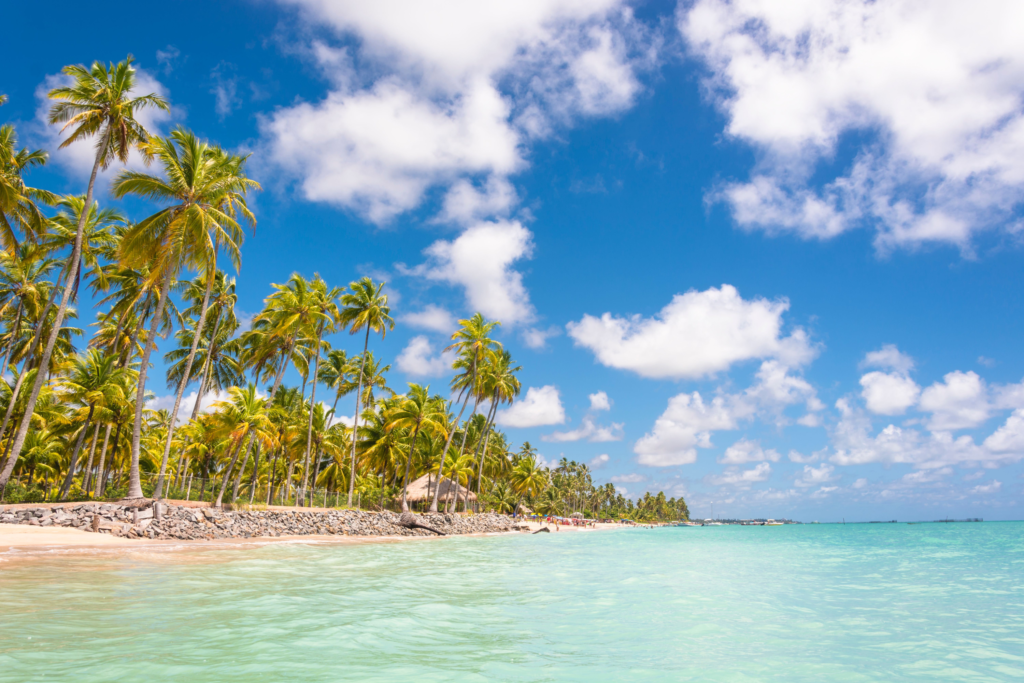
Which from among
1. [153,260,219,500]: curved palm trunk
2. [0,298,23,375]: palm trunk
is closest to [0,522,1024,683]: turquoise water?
[153,260,219,500]: curved palm trunk

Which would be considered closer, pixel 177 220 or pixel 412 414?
pixel 177 220

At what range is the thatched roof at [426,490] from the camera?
4900 centimetres

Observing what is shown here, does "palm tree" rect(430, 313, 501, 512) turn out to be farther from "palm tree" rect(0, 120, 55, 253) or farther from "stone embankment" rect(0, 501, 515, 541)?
"palm tree" rect(0, 120, 55, 253)

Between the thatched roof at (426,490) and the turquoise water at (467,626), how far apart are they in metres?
34.4

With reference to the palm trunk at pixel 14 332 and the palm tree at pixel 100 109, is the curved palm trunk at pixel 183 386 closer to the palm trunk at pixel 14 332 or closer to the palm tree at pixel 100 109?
the palm tree at pixel 100 109

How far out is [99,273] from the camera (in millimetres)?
25344

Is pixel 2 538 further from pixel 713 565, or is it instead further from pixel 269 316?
pixel 713 565

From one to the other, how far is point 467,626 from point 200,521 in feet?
58.8

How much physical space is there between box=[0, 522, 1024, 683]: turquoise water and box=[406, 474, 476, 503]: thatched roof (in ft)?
113

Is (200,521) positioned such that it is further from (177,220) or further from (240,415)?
(177,220)

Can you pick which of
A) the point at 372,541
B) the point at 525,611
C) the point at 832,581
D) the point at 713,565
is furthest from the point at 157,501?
the point at 832,581

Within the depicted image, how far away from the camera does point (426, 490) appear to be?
50.3 m

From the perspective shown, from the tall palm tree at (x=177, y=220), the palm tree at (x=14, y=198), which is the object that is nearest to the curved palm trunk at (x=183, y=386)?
the tall palm tree at (x=177, y=220)

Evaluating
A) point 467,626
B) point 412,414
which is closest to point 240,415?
point 412,414
